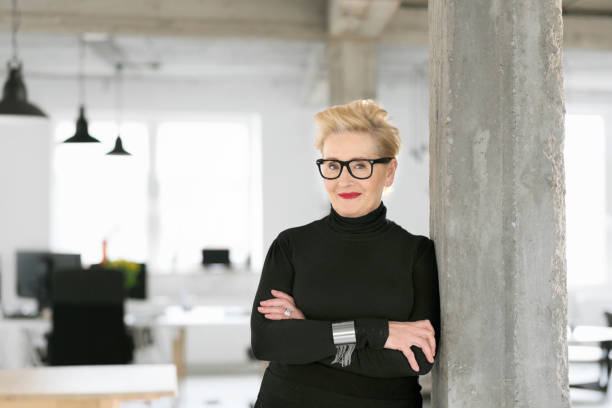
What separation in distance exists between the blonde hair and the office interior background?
237 inches

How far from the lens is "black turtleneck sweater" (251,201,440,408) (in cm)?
185

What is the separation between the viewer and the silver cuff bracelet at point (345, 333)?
1.82 metres

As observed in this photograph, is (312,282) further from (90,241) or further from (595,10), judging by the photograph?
(90,241)

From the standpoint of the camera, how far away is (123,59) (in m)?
8.02

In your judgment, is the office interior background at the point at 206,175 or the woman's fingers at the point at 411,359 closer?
the woman's fingers at the point at 411,359

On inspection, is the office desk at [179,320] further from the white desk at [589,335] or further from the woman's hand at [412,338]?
the woman's hand at [412,338]

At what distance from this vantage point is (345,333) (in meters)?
1.82

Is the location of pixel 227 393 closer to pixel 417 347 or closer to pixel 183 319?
pixel 183 319

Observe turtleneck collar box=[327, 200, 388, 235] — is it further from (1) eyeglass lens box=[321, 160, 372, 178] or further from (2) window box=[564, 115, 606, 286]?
(2) window box=[564, 115, 606, 286]

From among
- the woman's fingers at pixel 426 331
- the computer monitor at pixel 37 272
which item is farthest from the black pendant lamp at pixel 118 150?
the woman's fingers at pixel 426 331

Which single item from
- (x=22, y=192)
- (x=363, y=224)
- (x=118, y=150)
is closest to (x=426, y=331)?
(x=363, y=224)

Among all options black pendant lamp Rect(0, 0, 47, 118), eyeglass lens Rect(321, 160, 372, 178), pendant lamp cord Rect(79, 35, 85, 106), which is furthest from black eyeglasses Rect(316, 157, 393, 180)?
pendant lamp cord Rect(79, 35, 85, 106)

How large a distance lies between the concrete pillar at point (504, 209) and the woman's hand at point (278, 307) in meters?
0.41

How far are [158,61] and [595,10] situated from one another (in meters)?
4.70
